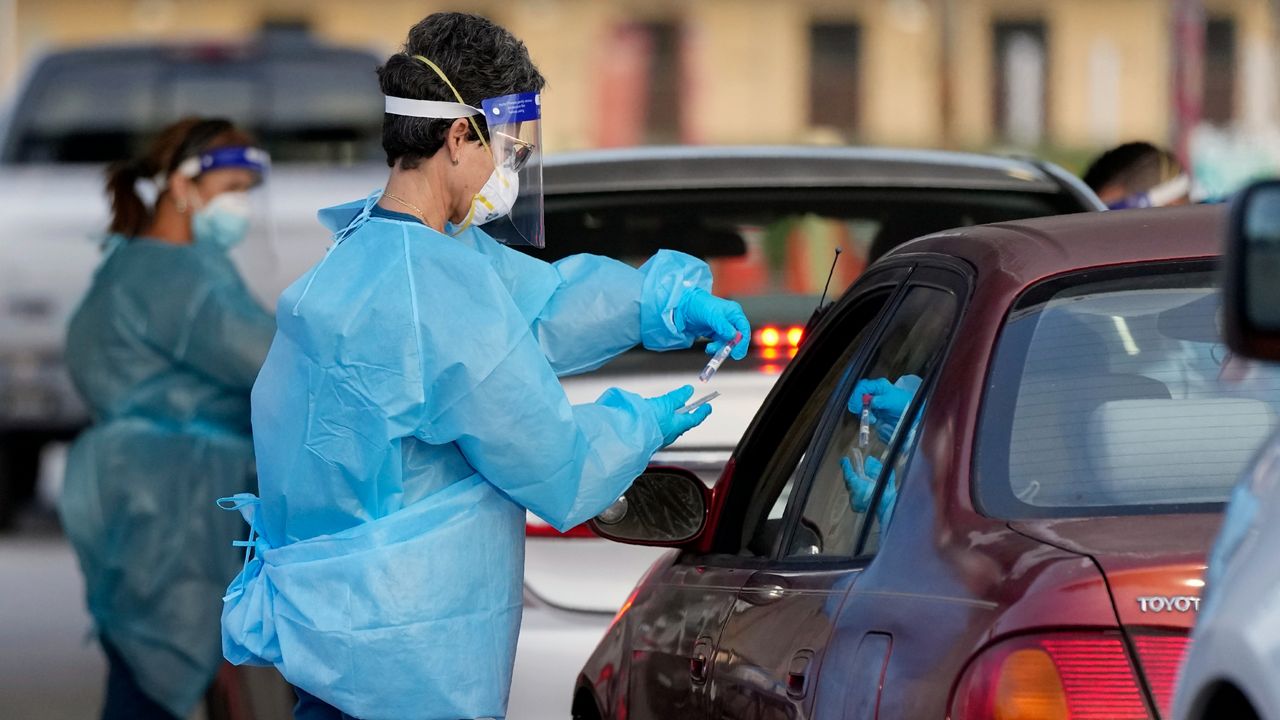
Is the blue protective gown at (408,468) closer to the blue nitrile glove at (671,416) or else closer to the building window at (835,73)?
the blue nitrile glove at (671,416)

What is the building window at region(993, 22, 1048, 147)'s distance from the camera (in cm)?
3741

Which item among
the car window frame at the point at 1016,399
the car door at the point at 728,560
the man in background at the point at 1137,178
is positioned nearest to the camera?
the car window frame at the point at 1016,399

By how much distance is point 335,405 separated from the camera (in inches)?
147

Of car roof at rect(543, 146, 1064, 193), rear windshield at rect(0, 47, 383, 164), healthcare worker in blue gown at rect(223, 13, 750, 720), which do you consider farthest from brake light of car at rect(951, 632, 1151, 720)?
rear windshield at rect(0, 47, 383, 164)

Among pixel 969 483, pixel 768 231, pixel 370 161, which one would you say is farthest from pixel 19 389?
pixel 969 483

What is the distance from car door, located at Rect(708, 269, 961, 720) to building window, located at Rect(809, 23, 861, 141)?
33.9 m

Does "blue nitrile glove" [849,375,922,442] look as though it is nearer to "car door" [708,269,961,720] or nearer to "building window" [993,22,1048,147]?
"car door" [708,269,961,720]

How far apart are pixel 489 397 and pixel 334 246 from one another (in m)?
0.43

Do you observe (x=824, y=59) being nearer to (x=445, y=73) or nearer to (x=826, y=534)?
(x=445, y=73)

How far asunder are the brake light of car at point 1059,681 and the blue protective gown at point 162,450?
3944 millimetres

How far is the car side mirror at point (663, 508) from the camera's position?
4.31 metres

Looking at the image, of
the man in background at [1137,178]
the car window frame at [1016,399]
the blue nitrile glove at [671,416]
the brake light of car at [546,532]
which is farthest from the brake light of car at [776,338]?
the man in background at [1137,178]

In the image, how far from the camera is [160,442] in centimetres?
678

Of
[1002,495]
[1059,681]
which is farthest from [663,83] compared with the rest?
[1059,681]
